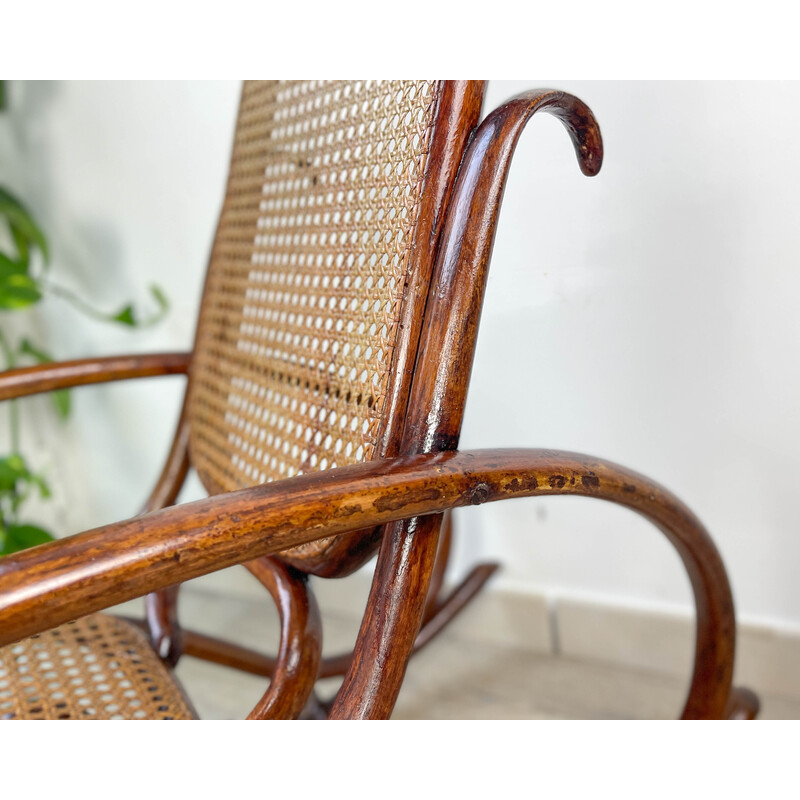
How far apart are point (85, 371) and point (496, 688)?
2.28 ft

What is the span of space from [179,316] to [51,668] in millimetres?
696

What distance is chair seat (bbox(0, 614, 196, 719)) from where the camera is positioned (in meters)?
0.60

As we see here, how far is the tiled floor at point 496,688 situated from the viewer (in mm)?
1019

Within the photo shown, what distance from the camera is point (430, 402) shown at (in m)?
0.51

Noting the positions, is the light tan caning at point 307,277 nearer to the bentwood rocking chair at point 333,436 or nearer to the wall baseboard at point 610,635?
the bentwood rocking chair at point 333,436

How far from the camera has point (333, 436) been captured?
0.57m

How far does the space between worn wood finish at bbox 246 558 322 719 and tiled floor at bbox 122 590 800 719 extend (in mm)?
493

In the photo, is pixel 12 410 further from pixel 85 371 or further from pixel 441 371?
pixel 441 371

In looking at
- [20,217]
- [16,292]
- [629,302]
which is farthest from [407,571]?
[20,217]

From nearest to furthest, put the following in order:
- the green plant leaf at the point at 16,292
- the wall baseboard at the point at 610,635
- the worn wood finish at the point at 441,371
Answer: the worn wood finish at the point at 441,371 < the wall baseboard at the point at 610,635 < the green plant leaf at the point at 16,292

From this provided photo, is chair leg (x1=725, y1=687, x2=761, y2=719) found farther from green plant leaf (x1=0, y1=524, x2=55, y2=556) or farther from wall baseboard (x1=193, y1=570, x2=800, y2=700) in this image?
green plant leaf (x1=0, y1=524, x2=55, y2=556)

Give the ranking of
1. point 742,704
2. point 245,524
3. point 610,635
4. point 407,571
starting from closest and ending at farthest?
1. point 245,524
2. point 407,571
3. point 742,704
4. point 610,635

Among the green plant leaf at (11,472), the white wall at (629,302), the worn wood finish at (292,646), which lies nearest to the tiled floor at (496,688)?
the white wall at (629,302)

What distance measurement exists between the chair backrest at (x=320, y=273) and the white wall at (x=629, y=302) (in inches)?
9.1
